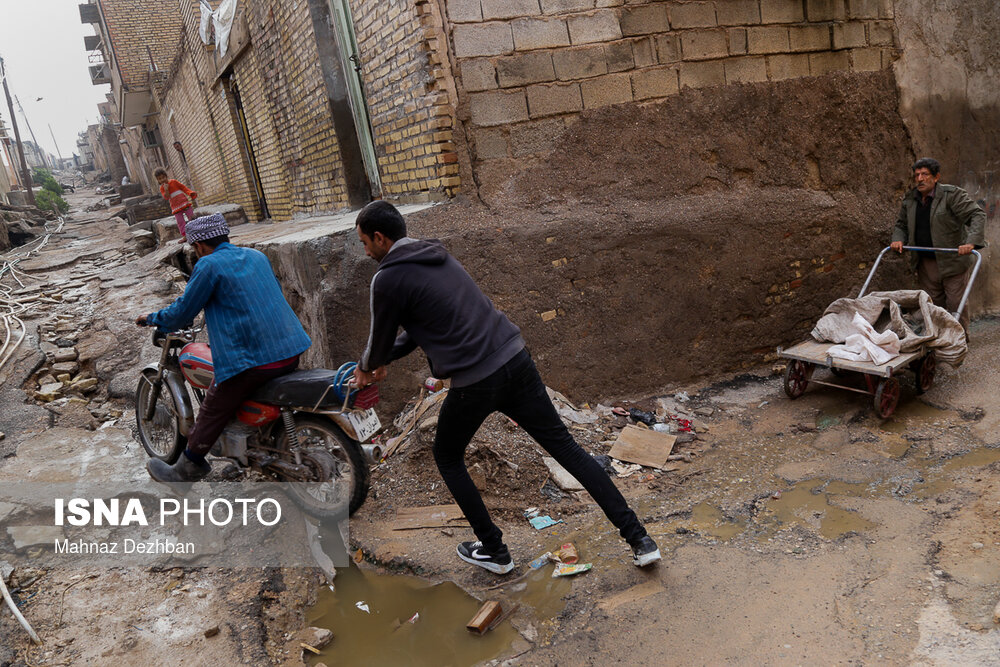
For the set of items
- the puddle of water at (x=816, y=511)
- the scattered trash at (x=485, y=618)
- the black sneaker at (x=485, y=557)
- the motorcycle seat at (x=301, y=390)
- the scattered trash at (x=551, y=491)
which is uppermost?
the motorcycle seat at (x=301, y=390)

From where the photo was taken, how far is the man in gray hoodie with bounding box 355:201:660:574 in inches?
109

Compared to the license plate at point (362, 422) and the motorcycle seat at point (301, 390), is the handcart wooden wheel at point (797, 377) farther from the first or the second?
the motorcycle seat at point (301, 390)

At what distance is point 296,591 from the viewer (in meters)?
3.30

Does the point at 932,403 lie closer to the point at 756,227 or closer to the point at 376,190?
the point at 756,227

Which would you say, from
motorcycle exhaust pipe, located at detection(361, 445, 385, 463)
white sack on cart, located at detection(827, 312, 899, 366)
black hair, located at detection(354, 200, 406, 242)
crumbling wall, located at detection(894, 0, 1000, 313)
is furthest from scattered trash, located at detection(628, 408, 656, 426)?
crumbling wall, located at detection(894, 0, 1000, 313)

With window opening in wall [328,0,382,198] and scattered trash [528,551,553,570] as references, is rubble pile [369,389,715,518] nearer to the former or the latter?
scattered trash [528,551,553,570]

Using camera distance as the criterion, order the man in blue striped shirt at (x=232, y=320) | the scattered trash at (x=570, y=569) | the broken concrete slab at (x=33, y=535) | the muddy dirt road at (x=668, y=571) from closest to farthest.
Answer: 1. the muddy dirt road at (x=668, y=571)
2. the scattered trash at (x=570, y=569)
3. the man in blue striped shirt at (x=232, y=320)
4. the broken concrete slab at (x=33, y=535)

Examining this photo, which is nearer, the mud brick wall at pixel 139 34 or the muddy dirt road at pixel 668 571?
the muddy dirt road at pixel 668 571

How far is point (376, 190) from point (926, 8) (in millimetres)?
5952

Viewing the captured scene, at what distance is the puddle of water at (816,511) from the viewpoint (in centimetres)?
336

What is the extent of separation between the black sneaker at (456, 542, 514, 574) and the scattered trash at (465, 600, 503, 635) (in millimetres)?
269

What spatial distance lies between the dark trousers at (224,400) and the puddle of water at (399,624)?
111 centimetres

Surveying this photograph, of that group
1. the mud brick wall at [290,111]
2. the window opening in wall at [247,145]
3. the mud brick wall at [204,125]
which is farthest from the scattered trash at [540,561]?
the mud brick wall at [204,125]

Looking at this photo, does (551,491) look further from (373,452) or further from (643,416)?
(643,416)
